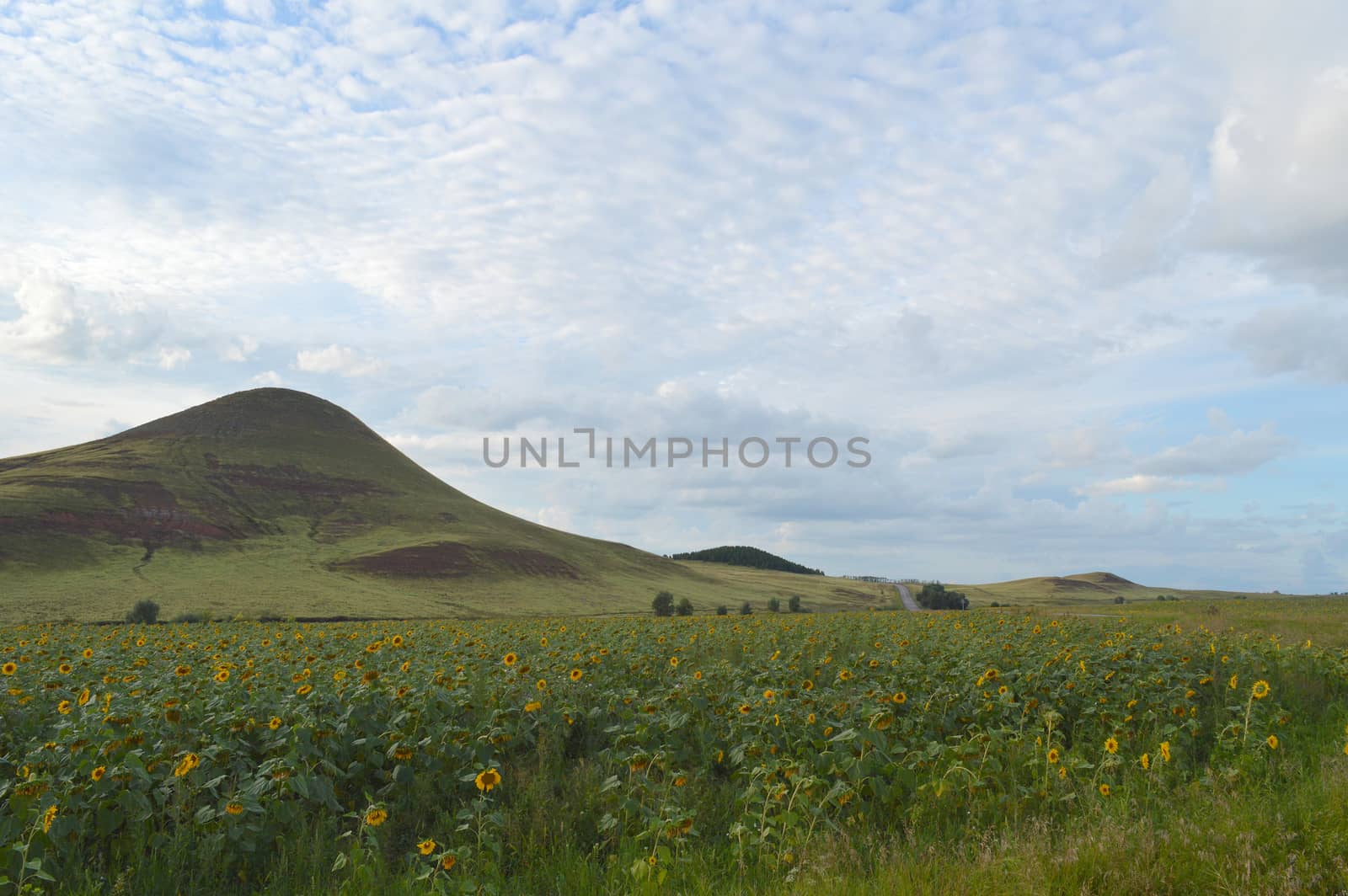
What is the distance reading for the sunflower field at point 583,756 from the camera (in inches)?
244

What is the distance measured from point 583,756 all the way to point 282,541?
11852cm

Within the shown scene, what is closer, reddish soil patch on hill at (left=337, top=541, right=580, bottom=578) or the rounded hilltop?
reddish soil patch on hill at (left=337, top=541, right=580, bottom=578)

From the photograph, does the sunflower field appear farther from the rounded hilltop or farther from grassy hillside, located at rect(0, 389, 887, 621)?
the rounded hilltop

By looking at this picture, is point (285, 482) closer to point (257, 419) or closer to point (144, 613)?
point (257, 419)

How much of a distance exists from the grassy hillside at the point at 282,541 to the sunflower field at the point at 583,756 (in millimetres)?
57775

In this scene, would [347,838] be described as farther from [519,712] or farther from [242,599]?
[242,599]

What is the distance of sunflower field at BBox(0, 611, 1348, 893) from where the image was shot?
6191 millimetres

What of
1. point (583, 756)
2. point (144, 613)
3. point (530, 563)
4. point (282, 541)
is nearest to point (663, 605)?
point (144, 613)

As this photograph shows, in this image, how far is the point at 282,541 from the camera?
112625 millimetres

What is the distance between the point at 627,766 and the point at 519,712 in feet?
5.50

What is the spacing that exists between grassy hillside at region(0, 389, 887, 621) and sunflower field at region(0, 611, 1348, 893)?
57.8 m

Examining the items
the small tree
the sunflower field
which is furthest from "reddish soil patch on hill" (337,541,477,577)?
the sunflower field

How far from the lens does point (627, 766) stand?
809 cm

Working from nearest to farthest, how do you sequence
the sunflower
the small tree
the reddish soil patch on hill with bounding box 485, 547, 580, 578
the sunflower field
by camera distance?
the sunflower field < the sunflower < the small tree < the reddish soil patch on hill with bounding box 485, 547, 580, 578
